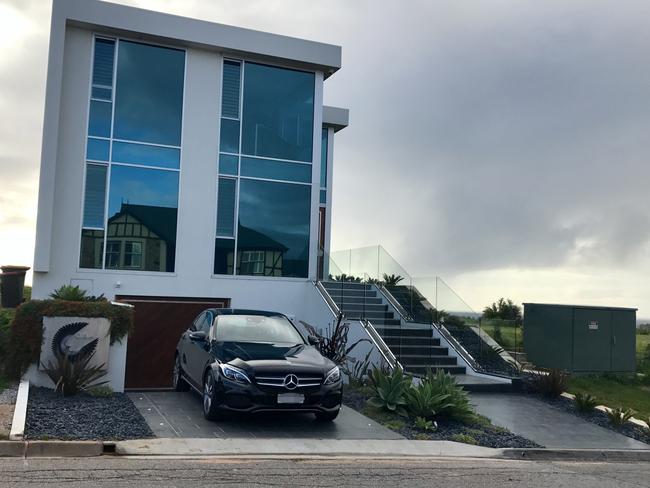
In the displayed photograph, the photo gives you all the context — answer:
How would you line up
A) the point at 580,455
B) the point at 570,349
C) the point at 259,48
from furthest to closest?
the point at 259,48 < the point at 570,349 < the point at 580,455

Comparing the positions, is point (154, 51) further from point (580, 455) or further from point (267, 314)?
point (580, 455)

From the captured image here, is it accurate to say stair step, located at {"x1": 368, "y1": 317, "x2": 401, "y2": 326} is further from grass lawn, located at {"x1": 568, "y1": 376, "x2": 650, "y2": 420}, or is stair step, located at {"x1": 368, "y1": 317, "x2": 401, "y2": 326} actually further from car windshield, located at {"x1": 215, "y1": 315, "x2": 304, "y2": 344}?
car windshield, located at {"x1": 215, "y1": 315, "x2": 304, "y2": 344}

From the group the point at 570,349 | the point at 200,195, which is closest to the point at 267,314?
the point at 200,195

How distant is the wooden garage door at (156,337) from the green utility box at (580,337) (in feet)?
27.9

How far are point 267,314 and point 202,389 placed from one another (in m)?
1.88

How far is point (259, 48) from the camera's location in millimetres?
17750

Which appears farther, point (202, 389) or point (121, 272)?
point (121, 272)

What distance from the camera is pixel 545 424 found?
10.5m

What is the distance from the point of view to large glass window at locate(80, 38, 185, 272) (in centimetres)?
1631

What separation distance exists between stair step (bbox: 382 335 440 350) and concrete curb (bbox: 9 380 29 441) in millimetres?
7280

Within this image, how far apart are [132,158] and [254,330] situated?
829cm

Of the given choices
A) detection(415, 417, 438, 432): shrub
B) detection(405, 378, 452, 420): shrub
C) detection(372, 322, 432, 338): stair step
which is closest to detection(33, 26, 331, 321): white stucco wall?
detection(372, 322, 432, 338): stair step

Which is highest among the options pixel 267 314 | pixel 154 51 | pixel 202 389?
pixel 154 51

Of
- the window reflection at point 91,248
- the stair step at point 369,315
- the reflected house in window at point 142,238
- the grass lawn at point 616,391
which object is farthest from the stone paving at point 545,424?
the window reflection at point 91,248
